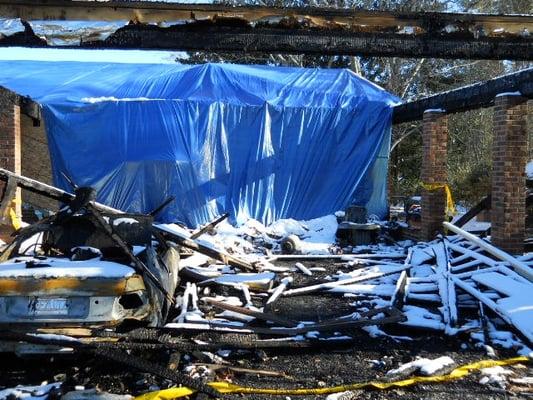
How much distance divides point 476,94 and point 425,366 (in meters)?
7.44

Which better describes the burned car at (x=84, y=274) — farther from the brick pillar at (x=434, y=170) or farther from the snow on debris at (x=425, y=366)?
the brick pillar at (x=434, y=170)

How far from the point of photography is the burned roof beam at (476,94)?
9641 millimetres

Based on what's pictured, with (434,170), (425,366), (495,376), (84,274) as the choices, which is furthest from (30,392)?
(434,170)

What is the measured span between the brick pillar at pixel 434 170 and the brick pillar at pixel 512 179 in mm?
2848

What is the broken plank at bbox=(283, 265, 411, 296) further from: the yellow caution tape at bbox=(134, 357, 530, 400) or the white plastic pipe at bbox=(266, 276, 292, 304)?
the yellow caution tape at bbox=(134, 357, 530, 400)

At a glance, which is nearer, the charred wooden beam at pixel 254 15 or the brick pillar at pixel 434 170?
the charred wooden beam at pixel 254 15

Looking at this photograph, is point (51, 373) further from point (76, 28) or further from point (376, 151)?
point (376, 151)

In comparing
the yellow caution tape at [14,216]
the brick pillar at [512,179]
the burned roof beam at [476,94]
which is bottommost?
the yellow caution tape at [14,216]

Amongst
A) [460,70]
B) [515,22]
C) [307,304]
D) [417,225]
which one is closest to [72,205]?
[307,304]

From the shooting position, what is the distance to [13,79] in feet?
55.4

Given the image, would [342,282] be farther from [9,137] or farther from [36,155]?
[36,155]

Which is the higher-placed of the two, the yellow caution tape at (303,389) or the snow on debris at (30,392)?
the yellow caution tape at (303,389)

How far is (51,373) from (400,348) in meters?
3.53

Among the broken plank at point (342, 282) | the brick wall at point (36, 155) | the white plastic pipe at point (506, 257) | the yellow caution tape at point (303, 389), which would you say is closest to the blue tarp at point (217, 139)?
the brick wall at point (36, 155)
